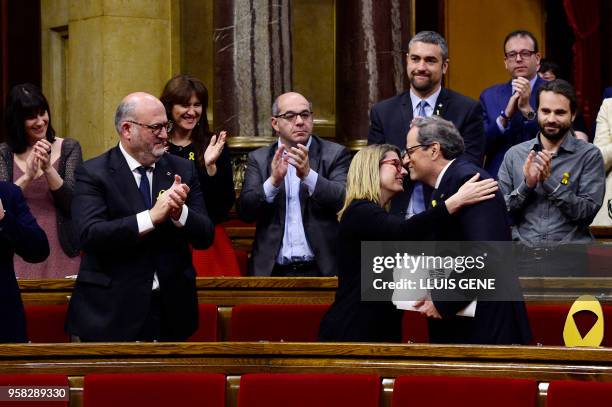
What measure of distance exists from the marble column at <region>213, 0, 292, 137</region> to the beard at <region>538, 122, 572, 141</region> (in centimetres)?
245

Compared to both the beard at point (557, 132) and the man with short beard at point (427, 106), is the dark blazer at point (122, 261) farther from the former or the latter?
the beard at point (557, 132)

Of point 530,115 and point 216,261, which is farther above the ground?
point 530,115

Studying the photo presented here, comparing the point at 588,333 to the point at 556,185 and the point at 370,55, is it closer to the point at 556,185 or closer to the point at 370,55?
the point at 556,185

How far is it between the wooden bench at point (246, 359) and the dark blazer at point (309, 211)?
5.31ft

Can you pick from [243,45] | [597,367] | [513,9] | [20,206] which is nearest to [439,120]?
[597,367]

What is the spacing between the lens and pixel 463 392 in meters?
3.92

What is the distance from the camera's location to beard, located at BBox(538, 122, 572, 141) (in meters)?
5.70

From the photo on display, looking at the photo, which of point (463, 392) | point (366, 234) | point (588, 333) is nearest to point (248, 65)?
point (366, 234)

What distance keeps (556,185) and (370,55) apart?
271 cm

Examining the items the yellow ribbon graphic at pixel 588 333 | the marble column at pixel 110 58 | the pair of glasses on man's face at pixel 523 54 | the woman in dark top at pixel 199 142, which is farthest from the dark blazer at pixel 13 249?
the marble column at pixel 110 58

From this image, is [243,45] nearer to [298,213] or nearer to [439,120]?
[298,213]

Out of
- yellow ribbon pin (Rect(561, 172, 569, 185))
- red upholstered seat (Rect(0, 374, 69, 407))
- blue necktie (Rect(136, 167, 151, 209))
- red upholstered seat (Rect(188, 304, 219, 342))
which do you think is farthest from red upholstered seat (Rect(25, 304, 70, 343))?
yellow ribbon pin (Rect(561, 172, 569, 185))

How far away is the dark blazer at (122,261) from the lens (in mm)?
4574

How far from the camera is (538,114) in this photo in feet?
19.0
